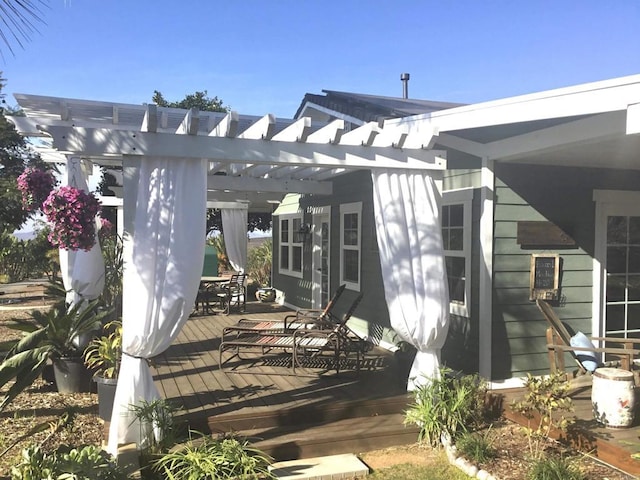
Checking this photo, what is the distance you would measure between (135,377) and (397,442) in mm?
2186

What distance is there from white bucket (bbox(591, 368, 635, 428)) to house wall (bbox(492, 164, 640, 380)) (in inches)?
48.0

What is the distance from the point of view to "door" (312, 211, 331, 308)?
9078 mm

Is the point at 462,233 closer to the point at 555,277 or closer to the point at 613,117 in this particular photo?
the point at 555,277

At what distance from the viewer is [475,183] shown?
17.6 ft

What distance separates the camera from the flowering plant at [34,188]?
16.9 feet

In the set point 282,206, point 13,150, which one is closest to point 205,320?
point 282,206

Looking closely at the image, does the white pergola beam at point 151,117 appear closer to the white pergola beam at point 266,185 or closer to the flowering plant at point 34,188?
the flowering plant at point 34,188

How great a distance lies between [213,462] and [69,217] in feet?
7.83

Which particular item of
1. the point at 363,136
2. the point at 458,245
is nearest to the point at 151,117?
the point at 363,136

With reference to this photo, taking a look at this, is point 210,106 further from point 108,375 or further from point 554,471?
point 554,471

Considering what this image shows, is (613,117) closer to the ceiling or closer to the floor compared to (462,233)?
closer to the ceiling

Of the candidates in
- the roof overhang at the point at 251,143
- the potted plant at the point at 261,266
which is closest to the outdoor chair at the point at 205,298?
the potted plant at the point at 261,266

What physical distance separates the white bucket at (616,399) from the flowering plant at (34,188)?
5288 millimetres

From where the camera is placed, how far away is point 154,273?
3.98 m
